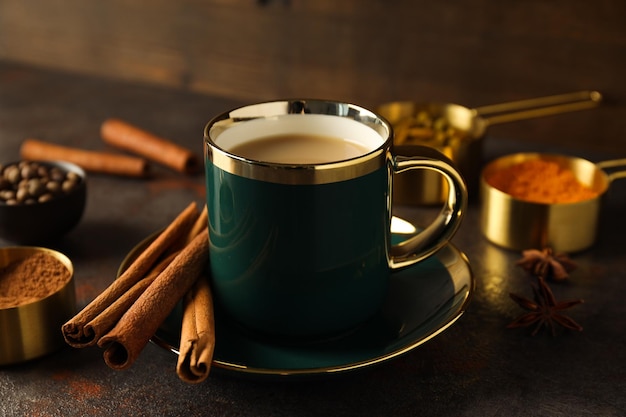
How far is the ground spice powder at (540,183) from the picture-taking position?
1088mm

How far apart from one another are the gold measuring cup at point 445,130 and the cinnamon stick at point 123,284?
34cm

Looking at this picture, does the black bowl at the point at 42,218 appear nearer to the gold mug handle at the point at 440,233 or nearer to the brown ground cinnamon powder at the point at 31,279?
the brown ground cinnamon powder at the point at 31,279

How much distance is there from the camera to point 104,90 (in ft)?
5.62

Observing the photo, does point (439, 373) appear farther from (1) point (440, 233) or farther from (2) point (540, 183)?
(2) point (540, 183)

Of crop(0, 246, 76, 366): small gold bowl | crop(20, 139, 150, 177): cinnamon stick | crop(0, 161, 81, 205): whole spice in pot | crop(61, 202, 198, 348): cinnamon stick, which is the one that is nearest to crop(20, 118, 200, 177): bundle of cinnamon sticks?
crop(20, 139, 150, 177): cinnamon stick

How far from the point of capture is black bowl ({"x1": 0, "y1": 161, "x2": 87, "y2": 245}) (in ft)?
3.34

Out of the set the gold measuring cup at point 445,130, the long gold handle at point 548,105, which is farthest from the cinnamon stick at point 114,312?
the long gold handle at point 548,105

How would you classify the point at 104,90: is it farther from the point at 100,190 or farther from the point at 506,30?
the point at 506,30

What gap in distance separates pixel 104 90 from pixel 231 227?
1050 millimetres

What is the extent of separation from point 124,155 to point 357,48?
0.53m

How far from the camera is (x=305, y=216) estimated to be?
0.73 m

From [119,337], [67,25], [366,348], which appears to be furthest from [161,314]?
[67,25]

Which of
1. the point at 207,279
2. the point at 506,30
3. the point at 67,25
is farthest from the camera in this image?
the point at 67,25

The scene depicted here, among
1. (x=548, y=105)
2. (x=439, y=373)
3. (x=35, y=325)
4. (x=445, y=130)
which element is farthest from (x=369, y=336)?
(x=548, y=105)
